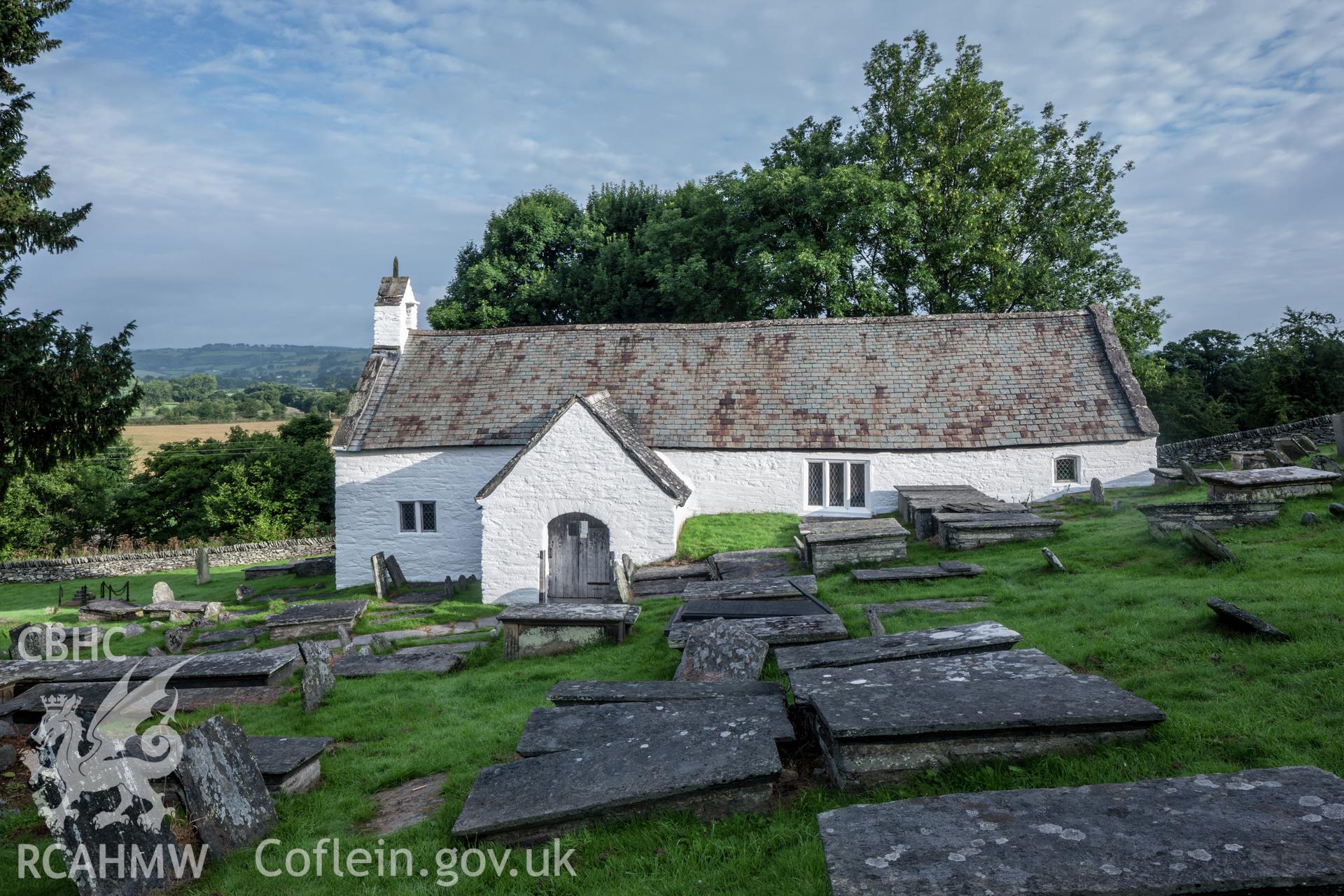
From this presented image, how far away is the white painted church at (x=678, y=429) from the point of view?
21.4 meters

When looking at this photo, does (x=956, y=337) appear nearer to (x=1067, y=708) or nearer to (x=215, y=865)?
(x=1067, y=708)

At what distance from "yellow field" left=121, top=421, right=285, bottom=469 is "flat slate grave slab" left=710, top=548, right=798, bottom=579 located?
49.8m

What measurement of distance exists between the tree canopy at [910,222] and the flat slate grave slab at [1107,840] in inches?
1163

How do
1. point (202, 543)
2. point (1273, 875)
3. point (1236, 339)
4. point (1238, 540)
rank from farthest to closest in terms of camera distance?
point (1236, 339), point (202, 543), point (1238, 540), point (1273, 875)

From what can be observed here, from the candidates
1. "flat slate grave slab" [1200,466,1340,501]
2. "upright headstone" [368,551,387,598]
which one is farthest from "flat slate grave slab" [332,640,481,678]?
"flat slate grave slab" [1200,466,1340,501]

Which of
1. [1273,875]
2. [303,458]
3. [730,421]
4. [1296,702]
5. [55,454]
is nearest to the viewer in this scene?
[1273,875]

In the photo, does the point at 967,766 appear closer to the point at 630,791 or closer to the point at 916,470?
the point at 630,791

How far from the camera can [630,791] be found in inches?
231

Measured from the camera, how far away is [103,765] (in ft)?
19.4

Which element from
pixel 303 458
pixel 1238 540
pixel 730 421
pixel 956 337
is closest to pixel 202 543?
pixel 303 458

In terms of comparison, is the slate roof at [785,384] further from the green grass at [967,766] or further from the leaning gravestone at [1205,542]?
the leaning gravestone at [1205,542]

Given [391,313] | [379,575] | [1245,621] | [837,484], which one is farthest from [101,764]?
[391,313]

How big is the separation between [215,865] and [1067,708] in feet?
22.4

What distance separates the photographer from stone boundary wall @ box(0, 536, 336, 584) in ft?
114
